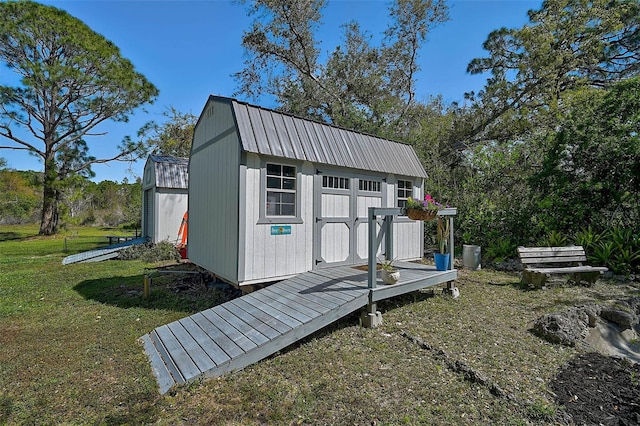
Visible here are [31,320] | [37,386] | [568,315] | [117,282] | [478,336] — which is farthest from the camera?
[117,282]

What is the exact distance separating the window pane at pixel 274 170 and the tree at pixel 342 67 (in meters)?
9.66

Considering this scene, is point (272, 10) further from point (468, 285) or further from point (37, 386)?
point (37, 386)

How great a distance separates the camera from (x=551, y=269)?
6000 mm

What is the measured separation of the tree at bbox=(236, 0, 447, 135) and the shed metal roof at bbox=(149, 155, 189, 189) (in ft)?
18.6

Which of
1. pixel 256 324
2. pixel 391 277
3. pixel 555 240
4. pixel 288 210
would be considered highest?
pixel 288 210

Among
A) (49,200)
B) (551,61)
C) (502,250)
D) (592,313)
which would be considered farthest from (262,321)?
(49,200)

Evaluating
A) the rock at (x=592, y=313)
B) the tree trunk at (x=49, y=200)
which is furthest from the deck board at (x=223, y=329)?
the tree trunk at (x=49, y=200)

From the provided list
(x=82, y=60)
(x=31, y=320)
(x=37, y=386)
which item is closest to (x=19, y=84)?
(x=82, y=60)

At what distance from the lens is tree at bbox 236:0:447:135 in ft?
44.8

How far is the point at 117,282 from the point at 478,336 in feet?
23.6

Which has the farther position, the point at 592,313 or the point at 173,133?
the point at 173,133

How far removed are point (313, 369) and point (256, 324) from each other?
91 centimetres

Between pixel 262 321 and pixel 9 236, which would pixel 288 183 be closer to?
pixel 262 321

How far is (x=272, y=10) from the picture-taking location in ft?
43.2
